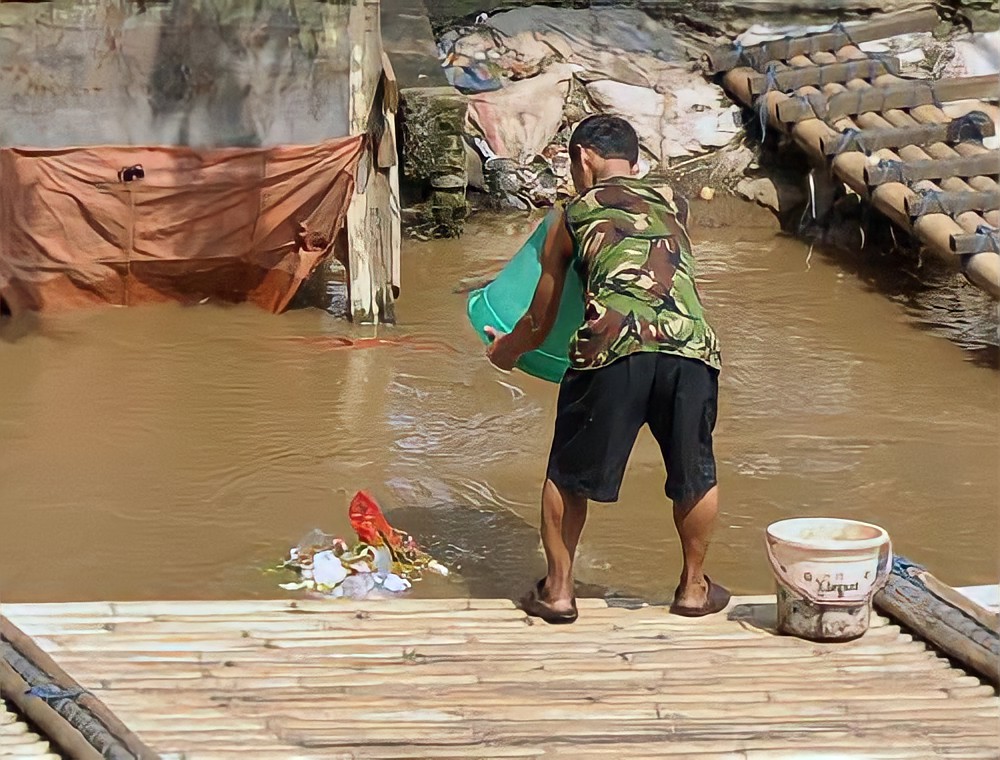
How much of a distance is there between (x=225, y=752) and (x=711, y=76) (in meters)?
9.81

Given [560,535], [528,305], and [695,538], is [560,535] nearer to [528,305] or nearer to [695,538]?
[695,538]

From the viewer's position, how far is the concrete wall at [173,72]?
28.6ft

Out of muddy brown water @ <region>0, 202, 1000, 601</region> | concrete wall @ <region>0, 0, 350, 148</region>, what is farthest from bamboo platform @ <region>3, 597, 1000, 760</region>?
concrete wall @ <region>0, 0, 350, 148</region>

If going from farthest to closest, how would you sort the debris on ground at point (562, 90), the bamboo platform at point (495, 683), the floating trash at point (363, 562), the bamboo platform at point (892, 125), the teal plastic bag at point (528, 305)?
the debris on ground at point (562, 90) → the bamboo platform at point (892, 125) → the floating trash at point (363, 562) → the teal plastic bag at point (528, 305) → the bamboo platform at point (495, 683)

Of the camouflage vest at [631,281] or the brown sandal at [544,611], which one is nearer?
the camouflage vest at [631,281]

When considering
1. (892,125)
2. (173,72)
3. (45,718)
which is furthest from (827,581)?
(892,125)

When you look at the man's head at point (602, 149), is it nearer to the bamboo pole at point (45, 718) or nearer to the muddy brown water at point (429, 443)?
the muddy brown water at point (429, 443)

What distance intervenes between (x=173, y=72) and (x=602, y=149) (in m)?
5.53

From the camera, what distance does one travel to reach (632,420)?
13.2 ft

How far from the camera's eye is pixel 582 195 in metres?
4.15

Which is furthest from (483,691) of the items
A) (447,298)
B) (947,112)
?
(947,112)

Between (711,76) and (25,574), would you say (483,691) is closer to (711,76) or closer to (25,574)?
(25,574)

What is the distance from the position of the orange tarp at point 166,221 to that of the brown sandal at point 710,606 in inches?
203

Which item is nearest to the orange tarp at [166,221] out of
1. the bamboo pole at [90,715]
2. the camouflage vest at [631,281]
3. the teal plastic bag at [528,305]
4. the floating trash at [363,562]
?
the floating trash at [363,562]
